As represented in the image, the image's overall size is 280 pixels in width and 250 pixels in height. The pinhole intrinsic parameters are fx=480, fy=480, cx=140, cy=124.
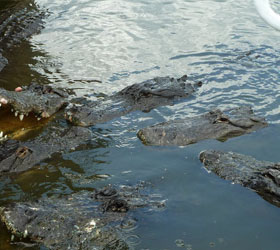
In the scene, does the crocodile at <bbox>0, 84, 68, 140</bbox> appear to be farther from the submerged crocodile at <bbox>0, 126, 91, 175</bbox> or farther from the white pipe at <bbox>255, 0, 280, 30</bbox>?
the white pipe at <bbox>255, 0, 280, 30</bbox>

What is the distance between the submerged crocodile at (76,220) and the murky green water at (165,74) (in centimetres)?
19

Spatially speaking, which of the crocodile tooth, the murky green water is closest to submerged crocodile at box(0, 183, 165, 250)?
the murky green water

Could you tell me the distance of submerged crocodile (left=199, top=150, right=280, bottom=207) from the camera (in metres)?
5.30

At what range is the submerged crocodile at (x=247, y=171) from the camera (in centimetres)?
530

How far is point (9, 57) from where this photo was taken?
34.6ft

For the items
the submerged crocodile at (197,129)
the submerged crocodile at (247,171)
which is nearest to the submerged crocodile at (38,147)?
the submerged crocodile at (197,129)

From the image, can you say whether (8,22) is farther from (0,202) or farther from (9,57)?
(0,202)

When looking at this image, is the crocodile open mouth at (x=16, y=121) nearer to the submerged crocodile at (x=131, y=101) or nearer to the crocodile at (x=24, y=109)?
the crocodile at (x=24, y=109)

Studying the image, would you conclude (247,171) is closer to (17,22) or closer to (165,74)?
(165,74)

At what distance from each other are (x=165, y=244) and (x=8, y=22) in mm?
9436

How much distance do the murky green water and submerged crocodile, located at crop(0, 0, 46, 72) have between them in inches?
11.0

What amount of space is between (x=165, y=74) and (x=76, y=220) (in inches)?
212

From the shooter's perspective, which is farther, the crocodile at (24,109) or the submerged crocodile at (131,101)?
the submerged crocodile at (131,101)

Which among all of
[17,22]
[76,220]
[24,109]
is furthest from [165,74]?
[76,220]
